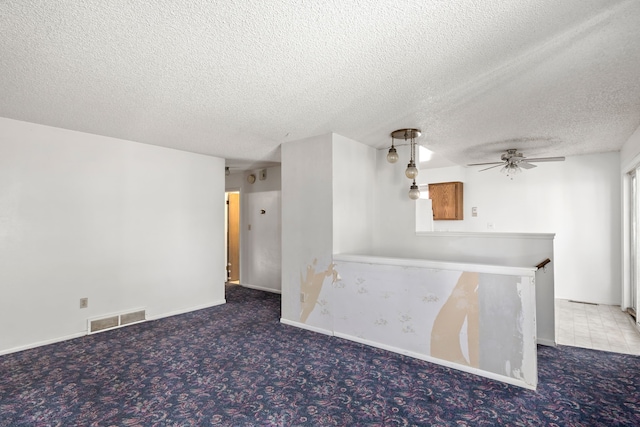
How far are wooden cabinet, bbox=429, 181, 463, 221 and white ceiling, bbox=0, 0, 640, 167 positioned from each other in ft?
8.87

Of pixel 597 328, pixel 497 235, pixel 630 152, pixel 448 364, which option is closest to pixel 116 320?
pixel 448 364

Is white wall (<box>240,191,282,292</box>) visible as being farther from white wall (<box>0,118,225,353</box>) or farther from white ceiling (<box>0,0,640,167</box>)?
white ceiling (<box>0,0,640,167</box>)

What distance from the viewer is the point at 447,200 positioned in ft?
21.9

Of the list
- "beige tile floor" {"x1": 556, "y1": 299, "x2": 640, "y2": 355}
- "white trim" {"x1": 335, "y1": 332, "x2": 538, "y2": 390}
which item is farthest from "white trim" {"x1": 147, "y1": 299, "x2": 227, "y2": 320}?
"beige tile floor" {"x1": 556, "y1": 299, "x2": 640, "y2": 355}

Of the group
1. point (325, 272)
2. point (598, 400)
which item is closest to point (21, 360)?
point (325, 272)

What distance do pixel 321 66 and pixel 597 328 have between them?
184 inches

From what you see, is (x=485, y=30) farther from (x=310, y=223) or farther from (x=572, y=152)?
(x=572, y=152)

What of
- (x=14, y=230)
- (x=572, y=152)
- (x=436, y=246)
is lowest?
(x=436, y=246)

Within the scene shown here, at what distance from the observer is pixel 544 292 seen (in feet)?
12.3

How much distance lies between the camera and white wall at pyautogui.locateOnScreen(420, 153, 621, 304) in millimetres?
5230

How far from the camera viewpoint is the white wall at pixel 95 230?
3.46m

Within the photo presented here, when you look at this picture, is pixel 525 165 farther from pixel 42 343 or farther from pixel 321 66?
pixel 42 343

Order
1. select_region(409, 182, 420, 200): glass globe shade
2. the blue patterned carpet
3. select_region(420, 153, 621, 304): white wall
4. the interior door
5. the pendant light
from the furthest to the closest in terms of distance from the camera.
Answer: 1. select_region(420, 153, 621, 304): white wall
2. the interior door
3. select_region(409, 182, 420, 200): glass globe shade
4. the pendant light
5. the blue patterned carpet

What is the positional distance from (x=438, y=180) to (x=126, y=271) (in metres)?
5.80
